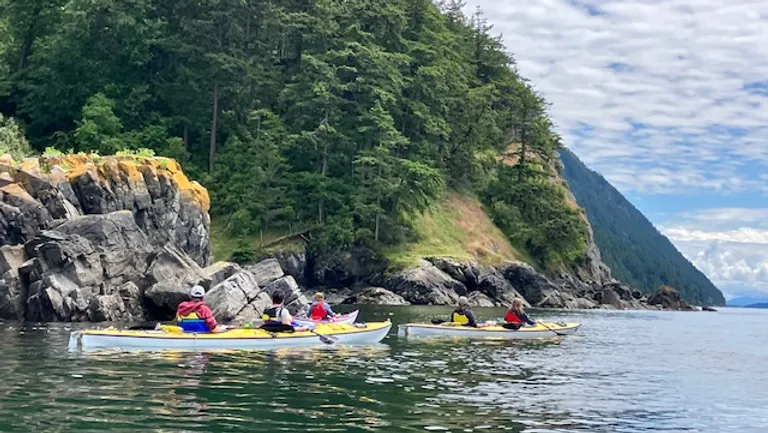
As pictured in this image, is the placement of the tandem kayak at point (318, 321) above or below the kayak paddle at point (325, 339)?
above

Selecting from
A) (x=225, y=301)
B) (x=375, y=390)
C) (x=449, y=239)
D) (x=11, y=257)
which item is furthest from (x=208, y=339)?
(x=449, y=239)

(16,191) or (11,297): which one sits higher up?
(16,191)

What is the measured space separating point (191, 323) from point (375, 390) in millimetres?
9490

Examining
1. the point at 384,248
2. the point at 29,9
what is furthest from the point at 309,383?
the point at 29,9

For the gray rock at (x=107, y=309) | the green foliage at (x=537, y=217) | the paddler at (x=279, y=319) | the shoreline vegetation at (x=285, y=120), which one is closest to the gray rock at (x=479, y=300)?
the shoreline vegetation at (x=285, y=120)

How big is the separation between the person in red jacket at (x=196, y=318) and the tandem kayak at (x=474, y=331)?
9052mm

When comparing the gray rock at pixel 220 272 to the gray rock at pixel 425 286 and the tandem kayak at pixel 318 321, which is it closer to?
the tandem kayak at pixel 318 321

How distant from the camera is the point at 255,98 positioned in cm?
6762

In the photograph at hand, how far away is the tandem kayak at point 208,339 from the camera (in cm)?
2219

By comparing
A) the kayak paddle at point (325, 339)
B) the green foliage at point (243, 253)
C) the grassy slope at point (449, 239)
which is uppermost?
the grassy slope at point (449, 239)

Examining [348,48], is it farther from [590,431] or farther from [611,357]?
[590,431]

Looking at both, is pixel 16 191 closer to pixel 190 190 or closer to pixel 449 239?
pixel 190 190

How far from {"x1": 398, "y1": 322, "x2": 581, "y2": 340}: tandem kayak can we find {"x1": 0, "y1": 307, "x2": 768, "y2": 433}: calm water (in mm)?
3535

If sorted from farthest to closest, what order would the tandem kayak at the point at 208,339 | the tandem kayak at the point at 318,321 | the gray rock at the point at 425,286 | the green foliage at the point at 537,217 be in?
the green foliage at the point at 537,217
the gray rock at the point at 425,286
the tandem kayak at the point at 318,321
the tandem kayak at the point at 208,339
